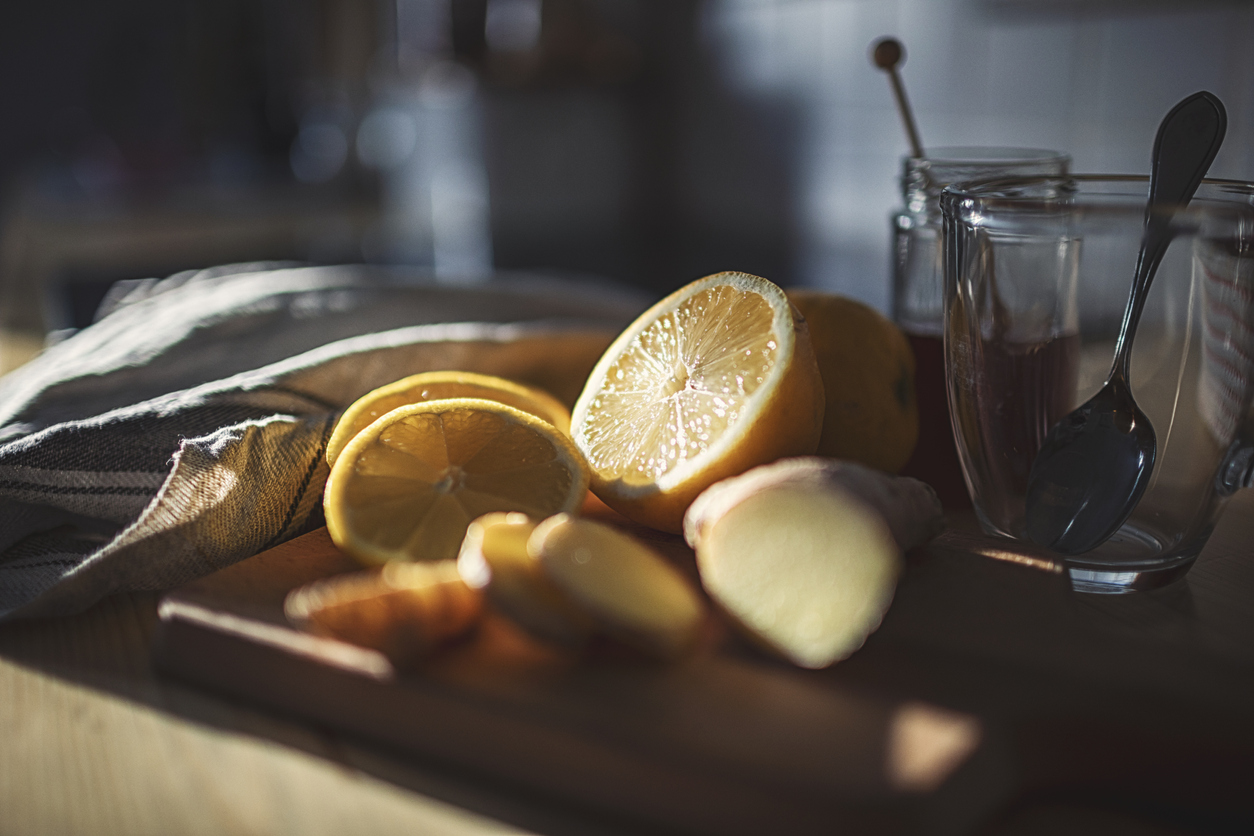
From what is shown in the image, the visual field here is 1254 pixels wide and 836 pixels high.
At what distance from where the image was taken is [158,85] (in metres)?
4.88

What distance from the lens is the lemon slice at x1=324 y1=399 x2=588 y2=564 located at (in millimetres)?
477

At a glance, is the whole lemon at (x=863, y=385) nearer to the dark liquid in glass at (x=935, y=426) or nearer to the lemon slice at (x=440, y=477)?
the dark liquid in glass at (x=935, y=426)

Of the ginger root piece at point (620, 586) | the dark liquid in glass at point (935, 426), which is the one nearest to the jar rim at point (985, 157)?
the dark liquid in glass at point (935, 426)

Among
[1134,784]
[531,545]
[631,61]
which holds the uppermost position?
[631,61]

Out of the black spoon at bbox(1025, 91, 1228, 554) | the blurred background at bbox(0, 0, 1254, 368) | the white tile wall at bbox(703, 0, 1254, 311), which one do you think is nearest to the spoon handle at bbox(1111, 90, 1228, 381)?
the black spoon at bbox(1025, 91, 1228, 554)

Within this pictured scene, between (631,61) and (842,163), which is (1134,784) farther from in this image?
(631,61)

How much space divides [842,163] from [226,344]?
2046mm

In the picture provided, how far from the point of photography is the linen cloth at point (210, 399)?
513 mm

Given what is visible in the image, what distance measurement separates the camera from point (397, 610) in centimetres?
38

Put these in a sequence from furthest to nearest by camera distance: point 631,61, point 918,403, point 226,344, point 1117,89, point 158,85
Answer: point 158,85 → point 631,61 → point 1117,89 → point 226,344 → point 918,403

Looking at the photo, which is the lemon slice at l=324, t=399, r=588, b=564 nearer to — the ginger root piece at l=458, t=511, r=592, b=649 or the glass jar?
the ginger root piece at l=458, t=511, r=592, b=649

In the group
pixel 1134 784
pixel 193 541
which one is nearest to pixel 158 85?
pixel 193 541

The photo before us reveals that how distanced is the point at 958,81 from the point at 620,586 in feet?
6.65

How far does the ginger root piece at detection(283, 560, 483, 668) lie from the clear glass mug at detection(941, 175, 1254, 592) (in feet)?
0.94
